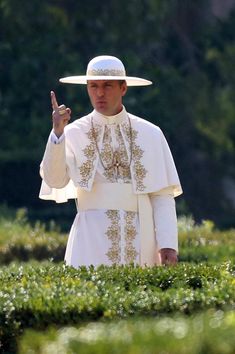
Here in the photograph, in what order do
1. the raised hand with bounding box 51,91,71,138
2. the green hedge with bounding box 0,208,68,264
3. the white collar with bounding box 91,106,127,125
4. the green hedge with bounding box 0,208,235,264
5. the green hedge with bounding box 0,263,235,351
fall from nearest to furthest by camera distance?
the green hedge with bounding box 0,263,235,351 → the raised hand with bounding box 51,91,71,138 → the white collar with bounding box 91,106,127,125 → the green hedge with bounding box 0,208,235,264 → the green hedge with bounding box 0,208,68,264

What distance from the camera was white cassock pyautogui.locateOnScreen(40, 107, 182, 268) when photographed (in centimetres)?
912

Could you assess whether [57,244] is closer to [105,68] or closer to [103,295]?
[105,68]

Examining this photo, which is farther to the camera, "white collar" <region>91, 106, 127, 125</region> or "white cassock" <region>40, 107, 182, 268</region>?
"white collar" <region>91, 106, 127, 125</region>

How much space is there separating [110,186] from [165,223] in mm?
382

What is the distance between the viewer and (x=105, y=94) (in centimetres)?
921

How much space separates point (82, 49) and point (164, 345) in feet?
85.3

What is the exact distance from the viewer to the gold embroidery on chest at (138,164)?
926cm

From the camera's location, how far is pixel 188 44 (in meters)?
34.5

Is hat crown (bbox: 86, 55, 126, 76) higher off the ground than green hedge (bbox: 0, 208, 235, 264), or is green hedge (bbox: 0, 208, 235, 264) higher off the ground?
hat crown (bbox: 86, 55, 126, 76)

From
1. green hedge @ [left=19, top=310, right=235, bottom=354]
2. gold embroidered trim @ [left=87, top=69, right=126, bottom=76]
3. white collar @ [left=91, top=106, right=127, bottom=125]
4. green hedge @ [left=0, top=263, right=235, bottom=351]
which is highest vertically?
gold embroidered trim @ [left=87, top=69, right=126, bottom=76]

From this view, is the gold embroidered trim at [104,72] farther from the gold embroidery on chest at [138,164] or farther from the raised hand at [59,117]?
the raised hand at [59,117]

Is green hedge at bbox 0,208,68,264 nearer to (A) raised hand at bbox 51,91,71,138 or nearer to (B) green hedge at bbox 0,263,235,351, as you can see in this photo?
(A) raised hand at bbox 51,91,71,138

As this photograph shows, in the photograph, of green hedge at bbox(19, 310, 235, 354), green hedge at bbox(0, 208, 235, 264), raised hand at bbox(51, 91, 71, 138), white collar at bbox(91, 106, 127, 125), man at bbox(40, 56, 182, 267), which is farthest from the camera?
green hedge at bbox(0, 208, 235, 264)

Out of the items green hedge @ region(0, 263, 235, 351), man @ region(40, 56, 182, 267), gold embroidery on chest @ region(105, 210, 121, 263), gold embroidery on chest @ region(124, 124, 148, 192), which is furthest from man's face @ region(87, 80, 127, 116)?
green hedge @ region(0, 263, 235, 351)
